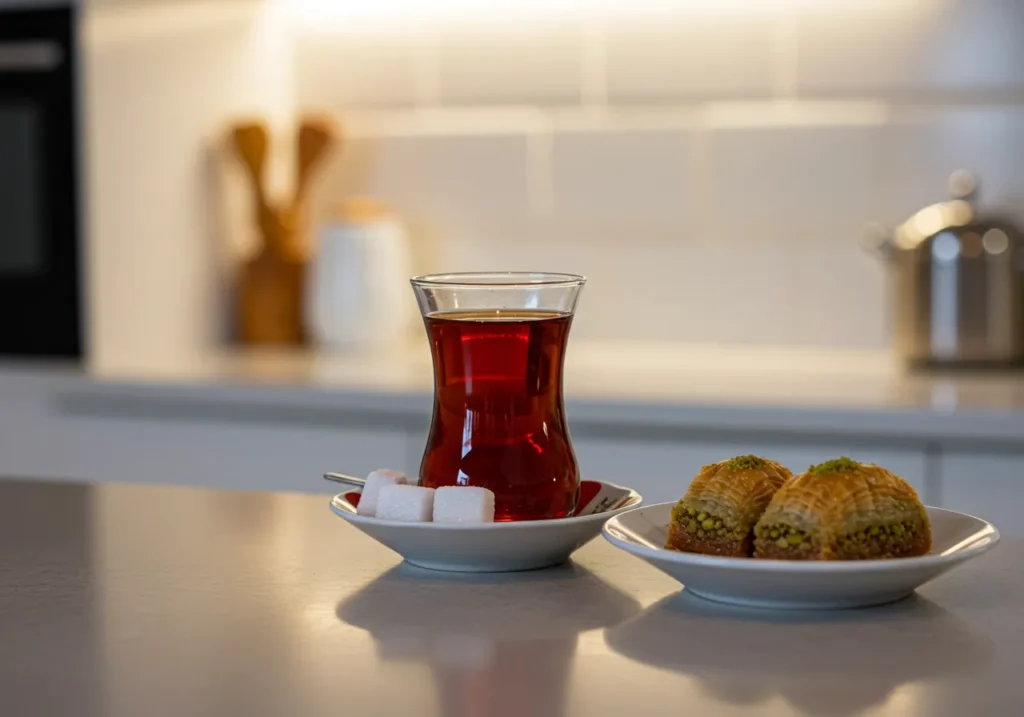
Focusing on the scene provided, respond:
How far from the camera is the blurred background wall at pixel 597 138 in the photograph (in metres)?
2.30

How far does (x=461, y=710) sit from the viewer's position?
0.54 metres

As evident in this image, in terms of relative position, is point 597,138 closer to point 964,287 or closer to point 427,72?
point 427,72

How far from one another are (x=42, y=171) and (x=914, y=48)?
A: 1.42 meters

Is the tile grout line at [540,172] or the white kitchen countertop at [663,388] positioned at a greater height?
the tile grout line at [540,172]

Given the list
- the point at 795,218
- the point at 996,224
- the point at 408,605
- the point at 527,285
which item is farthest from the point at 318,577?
the point at 795,218

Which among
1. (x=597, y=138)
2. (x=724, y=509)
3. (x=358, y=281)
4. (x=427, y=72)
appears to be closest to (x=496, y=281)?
(x=724, y=509)

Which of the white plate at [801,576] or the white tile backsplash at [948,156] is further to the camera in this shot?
the white tile backsplash at [948,156]

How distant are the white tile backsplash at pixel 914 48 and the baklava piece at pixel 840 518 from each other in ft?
5.76

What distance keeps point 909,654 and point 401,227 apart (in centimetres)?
206

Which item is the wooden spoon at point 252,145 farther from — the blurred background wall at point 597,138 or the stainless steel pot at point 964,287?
the stainless steel pot at point 964,287

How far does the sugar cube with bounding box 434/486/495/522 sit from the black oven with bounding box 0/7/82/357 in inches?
64.9

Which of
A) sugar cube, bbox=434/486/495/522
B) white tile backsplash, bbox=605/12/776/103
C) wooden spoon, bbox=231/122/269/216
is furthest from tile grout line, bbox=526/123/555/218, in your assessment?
sugar cube, bbox=434/486/495/522

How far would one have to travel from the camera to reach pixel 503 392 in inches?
31.4

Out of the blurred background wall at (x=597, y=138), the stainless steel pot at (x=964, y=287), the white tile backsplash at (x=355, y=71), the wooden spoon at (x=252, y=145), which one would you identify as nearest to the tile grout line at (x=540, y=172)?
the blurred background wall at (x=597, y=138)
